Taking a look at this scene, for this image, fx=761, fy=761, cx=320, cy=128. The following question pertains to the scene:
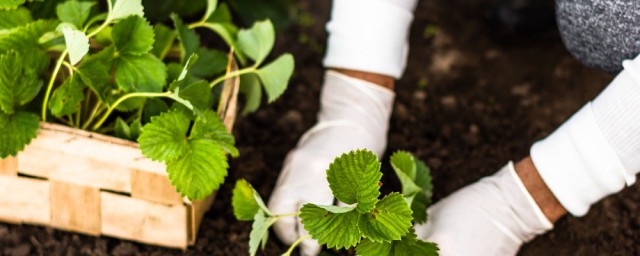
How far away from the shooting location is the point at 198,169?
960 millimetres

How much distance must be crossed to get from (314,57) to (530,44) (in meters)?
0.48

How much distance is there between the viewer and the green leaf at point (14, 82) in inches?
37.1

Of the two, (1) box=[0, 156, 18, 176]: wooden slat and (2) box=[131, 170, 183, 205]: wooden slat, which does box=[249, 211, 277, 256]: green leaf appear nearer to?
(2) box=[131, 170, 183, 205]: wooden slat

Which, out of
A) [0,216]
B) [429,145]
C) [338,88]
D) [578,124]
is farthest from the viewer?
[429,145]

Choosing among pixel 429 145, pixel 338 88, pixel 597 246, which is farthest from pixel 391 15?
pixel 597 246

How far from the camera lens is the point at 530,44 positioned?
1.67m

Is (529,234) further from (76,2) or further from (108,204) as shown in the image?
(76,2)

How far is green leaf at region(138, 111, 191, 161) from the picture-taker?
3.06 ft

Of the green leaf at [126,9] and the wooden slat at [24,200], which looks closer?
the green leaf at [126,9]

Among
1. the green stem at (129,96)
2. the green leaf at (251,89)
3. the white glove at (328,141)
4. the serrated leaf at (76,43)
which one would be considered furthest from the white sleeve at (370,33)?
the serrated leaf at (76,43)

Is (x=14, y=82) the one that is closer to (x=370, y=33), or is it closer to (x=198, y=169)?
(x=198, y=169)

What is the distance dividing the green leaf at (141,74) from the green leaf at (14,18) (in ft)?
0.50

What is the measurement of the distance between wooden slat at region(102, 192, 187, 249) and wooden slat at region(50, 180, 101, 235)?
0.01 metres

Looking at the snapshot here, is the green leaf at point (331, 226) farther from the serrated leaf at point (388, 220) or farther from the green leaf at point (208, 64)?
the green leaf at point (208, 64)
